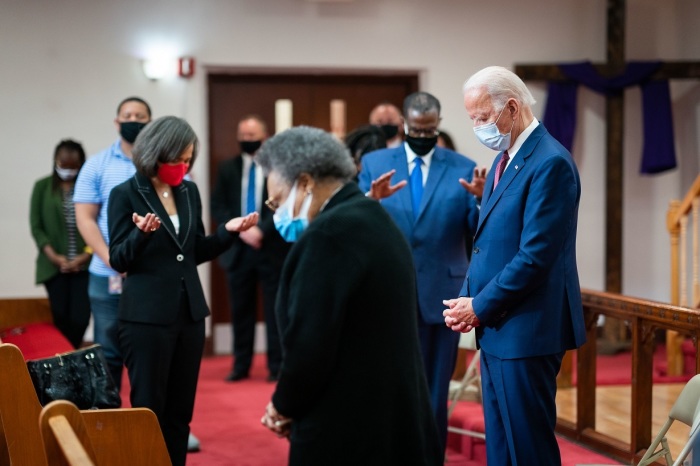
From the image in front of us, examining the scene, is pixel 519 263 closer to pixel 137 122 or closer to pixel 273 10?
pixel 137 122

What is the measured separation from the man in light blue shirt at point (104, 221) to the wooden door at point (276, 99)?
11.1 feet

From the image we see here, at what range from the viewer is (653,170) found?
8102 millimetres

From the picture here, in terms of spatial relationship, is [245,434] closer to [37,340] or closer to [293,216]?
[37,340]

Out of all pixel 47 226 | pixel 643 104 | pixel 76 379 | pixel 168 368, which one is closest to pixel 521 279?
pixel 168 368

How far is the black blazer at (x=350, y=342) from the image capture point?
7.84 ft

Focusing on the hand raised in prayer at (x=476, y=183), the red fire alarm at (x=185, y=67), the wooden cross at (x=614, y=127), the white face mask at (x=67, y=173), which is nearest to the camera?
the hand raised in prayer at (x=476, y=183)

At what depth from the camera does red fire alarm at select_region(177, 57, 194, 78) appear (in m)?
7.68

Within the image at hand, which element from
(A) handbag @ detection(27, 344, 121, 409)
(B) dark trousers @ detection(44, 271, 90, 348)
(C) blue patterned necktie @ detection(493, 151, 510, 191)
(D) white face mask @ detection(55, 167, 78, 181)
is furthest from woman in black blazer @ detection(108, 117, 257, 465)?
(D) white face mask @ detection(55, 167, 78, 181)

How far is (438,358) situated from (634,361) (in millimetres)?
892

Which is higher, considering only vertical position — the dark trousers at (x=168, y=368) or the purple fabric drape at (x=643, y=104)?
the purple fabric drape at (x=643, y=104)

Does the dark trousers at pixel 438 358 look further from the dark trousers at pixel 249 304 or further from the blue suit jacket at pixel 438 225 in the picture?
the dark trousers at pixel 249 304

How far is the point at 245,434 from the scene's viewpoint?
17.4 feet

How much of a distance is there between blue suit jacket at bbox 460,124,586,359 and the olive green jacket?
3.48 meters

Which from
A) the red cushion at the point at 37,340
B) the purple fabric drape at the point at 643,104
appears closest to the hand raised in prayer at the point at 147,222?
the red cushion at the point at 37,340
